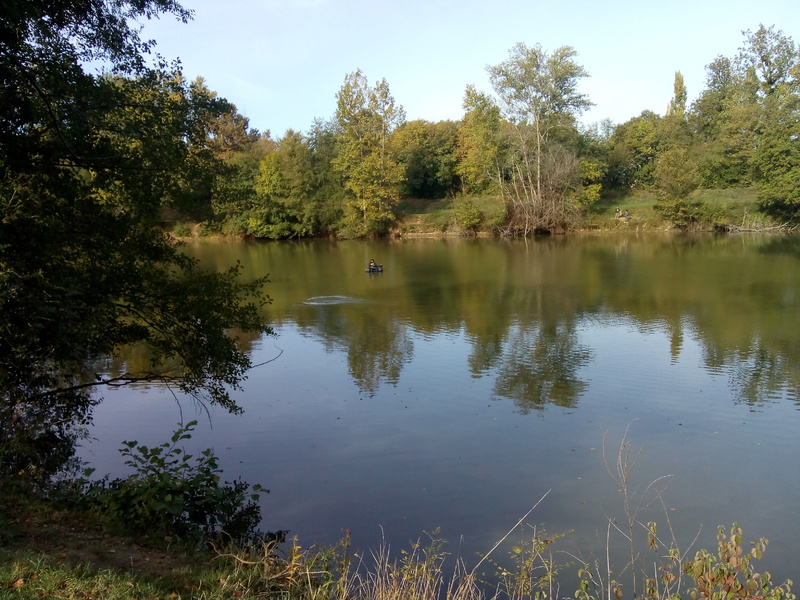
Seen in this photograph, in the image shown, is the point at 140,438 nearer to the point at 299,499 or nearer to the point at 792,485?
the point at 299,499

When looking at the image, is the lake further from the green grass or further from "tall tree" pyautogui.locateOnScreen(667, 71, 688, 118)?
"tall tree" pyautogui.locateOnScreen(667, 71, 688, 118)

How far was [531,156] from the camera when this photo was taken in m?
56.8

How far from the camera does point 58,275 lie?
8430 millimetres

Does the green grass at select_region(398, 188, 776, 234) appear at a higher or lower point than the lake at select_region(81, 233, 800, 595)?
higher

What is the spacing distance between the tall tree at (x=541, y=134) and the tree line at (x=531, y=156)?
0.35 feet

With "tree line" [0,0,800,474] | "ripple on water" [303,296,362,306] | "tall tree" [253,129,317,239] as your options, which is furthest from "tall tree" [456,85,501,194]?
"tree line" [0,0,800,474]

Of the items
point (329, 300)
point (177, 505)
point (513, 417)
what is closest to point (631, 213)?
point (329, 300)

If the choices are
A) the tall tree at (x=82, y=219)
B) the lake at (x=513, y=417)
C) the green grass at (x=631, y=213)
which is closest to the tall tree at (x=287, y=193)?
the green grass at (x=631, y=213)

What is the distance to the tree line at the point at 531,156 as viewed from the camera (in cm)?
5266

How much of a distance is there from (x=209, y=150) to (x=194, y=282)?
225cm

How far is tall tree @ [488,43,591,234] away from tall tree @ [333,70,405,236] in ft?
35.4

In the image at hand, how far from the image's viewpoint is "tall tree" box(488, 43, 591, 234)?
52469 millimetres

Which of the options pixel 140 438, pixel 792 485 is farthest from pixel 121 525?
pixel 792 485

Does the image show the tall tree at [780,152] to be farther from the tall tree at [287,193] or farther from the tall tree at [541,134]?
the tall tree at [287,193]
